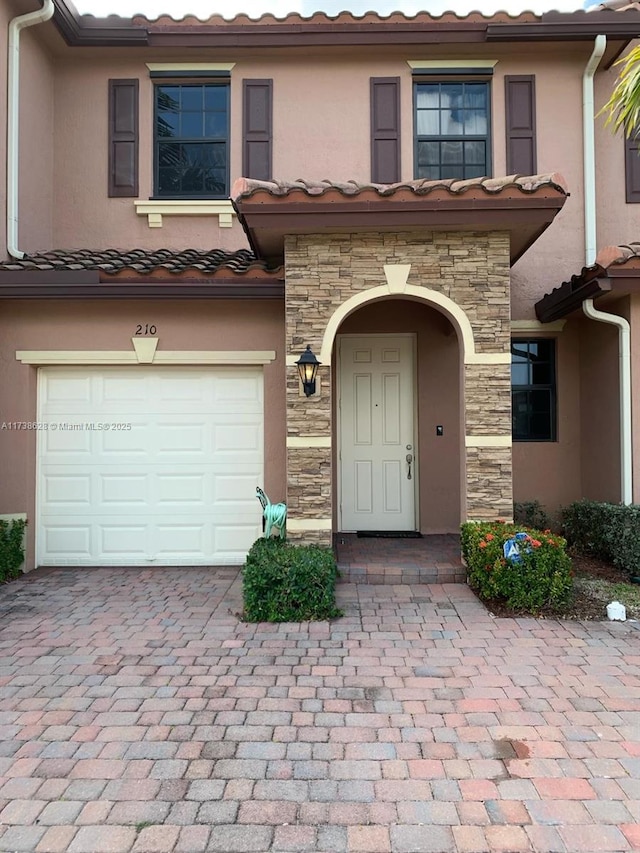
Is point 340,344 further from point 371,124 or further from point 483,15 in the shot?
point 483,15

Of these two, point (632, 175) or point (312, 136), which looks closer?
point (632, 175)

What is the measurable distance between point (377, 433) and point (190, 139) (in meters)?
5.18

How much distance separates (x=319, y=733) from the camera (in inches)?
122

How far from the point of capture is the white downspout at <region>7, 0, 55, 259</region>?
6.87 metres

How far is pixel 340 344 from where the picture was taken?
748 centimetres

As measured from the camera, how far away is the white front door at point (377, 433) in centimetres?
741

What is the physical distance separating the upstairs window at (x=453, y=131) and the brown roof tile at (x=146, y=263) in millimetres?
3119

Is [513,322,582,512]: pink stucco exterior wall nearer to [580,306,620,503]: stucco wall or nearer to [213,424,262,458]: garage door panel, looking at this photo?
[580,306,620,503]: stucco wall

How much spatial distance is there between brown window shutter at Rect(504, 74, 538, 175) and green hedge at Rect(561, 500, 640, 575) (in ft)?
15.9

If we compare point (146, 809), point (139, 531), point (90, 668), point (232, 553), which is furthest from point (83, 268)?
point (146, 809)

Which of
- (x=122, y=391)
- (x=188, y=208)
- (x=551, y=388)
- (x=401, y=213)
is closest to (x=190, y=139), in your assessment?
(x=188, y=208)

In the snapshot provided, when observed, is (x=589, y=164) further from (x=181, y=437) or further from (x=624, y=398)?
(x=181, y=437)

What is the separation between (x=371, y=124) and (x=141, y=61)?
3.53m

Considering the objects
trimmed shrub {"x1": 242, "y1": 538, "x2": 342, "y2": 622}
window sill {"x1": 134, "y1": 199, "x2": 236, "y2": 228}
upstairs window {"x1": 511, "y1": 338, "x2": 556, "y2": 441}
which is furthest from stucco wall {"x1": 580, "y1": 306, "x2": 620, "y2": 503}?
window sill {"x1": 134, "y1": 199, "x2": 236, "y2": 228}
